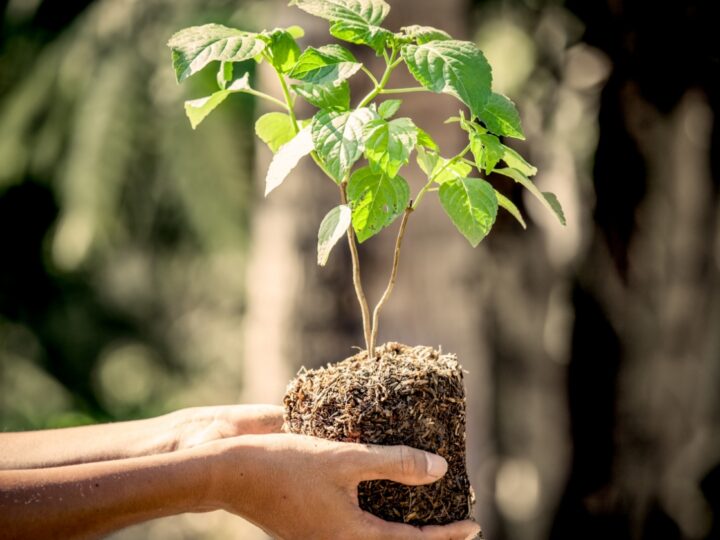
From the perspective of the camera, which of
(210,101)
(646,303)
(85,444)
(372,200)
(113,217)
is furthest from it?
(113,217)

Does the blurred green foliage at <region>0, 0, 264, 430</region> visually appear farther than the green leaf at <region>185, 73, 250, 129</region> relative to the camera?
Yes

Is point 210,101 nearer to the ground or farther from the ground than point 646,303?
farther from the ground

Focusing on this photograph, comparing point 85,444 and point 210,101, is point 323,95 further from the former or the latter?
point 85,444

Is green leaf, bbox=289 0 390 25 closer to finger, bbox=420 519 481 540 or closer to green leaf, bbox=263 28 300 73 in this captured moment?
green leaf, bbox=263 28 300 73

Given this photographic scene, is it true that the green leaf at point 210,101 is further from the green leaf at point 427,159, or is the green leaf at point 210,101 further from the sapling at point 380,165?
the green leaf at point 427,159

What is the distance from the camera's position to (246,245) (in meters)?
4.14

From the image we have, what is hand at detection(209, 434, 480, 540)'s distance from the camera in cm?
113

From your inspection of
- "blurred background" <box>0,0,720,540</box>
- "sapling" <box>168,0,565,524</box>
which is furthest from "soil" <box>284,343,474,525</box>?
"blurred background" <box>0,0,720,540</box>

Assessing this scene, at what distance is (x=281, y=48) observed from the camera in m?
1.19

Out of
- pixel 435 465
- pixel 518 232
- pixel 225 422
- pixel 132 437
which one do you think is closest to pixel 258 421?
pixel 225 422

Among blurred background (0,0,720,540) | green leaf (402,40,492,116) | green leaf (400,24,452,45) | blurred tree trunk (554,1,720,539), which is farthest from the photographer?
blurred tree trunk (554,1,720,539)

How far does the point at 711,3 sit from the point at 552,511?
2.11 m

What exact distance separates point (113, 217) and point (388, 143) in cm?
292

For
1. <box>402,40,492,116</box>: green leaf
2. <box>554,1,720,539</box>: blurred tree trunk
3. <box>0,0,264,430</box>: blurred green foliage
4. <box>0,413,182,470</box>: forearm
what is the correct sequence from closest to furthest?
<box>402,40,492,116</box>: green leaf < <box>0,413,182,470</box>: forearm < <box>554,1,720,539</box>: blurred tree trunk < <box>0,0,264,430</box>: blurred green foliage
